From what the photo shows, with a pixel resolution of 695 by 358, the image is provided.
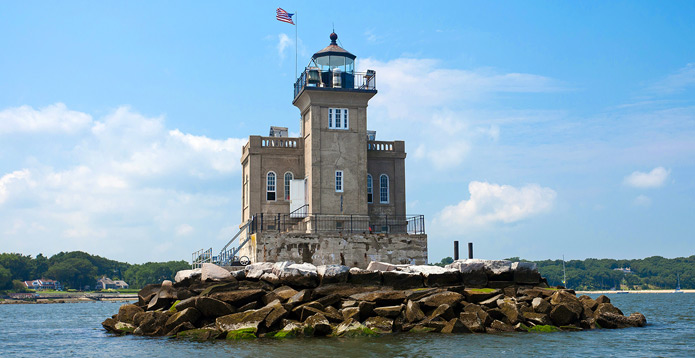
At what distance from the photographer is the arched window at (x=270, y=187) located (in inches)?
1492

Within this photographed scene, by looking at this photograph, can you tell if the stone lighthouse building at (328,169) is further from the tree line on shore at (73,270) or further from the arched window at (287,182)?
the tree line on shore at (73,270)

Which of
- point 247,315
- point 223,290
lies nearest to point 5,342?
point 223,290

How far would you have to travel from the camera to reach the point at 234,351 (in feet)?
66.4

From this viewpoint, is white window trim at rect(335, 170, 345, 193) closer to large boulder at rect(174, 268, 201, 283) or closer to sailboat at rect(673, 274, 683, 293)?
large boulder at rect(174, 268, 201, 283)

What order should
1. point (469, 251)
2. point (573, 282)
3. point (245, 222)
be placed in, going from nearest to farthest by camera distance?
point (469, 251)
point (245, 222)
point (573, 282)

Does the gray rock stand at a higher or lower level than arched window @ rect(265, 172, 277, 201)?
lower

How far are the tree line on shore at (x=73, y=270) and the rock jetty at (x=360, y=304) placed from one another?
284ft

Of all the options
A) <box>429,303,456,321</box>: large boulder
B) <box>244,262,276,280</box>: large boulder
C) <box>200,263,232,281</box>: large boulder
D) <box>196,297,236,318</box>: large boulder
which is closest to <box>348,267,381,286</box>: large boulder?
<box>429,303,456,321</box>: large boulder

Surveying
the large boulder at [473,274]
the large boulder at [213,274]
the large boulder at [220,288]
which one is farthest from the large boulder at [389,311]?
the large boulder at [213,274]

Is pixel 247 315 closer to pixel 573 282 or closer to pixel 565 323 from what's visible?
pixel 565 323

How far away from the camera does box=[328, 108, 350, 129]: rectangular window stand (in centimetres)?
3697

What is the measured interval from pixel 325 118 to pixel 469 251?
923 cm

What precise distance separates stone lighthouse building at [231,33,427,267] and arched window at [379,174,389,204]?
0.05 meters

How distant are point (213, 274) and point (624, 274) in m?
129
